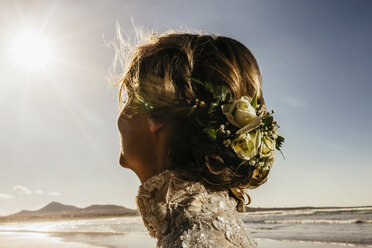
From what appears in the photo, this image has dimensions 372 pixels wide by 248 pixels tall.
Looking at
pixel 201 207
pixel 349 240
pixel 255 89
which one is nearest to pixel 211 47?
pixel 255 89

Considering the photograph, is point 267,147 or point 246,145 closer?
point 246,145

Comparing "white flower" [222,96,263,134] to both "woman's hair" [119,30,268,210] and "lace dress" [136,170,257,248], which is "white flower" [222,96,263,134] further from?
"lace dress" [136,170,257,248]

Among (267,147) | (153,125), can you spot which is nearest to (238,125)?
(267,147)

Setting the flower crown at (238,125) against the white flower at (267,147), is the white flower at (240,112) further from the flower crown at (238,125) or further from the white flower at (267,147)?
the white flower at (267,147)

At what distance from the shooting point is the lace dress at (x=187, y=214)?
1194 mm

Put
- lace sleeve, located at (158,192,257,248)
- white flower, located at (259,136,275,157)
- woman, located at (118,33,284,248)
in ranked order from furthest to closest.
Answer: white flower, located at (259,136,275,157), woman, located at (118,33,284,248), lace sleeve, located at (158,192,257,248)

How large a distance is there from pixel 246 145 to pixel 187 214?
1.39 feet

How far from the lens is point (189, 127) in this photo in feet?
4.86

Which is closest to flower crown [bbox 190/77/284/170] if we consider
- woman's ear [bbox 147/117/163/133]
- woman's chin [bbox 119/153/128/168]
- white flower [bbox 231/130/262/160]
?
white flower [bbox 231/130/262/160]

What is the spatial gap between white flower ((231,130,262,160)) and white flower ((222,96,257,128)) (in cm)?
7

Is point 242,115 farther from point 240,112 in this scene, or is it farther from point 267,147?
point 267,147

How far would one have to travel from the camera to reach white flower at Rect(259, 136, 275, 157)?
1563mm

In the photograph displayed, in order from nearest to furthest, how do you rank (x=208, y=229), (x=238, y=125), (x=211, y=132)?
(x=208, y=229), (x=211, y=132), (x=238, y=125)

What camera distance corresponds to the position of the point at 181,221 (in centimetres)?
127
